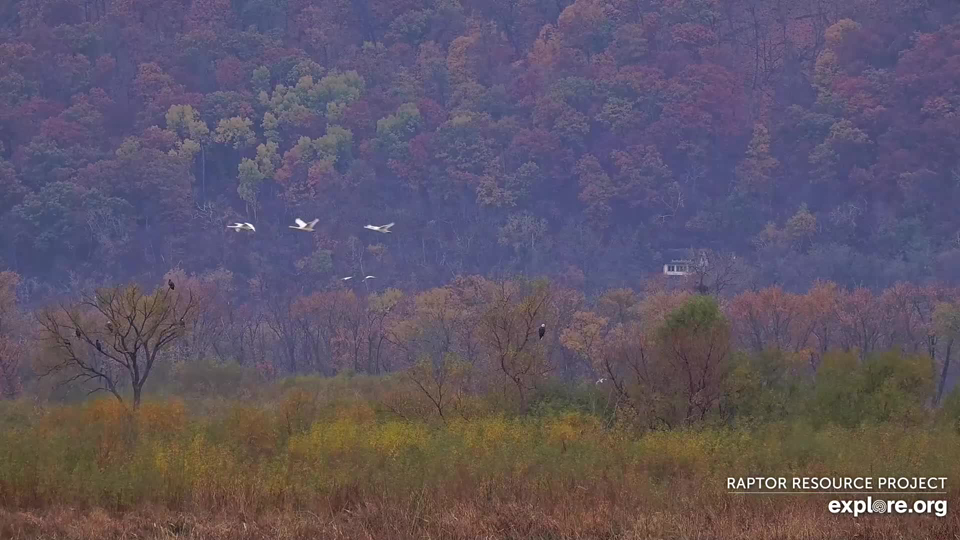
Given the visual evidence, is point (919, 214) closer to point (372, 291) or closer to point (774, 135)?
point (774, 135)

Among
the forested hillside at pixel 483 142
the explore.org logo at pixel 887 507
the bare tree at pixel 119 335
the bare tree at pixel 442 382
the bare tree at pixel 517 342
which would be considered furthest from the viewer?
the forested hillside at pixel 483 142

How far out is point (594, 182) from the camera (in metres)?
100

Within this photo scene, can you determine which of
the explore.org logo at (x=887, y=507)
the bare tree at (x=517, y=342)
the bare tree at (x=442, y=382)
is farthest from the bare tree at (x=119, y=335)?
the explore.org logo at (x=887, y=507)

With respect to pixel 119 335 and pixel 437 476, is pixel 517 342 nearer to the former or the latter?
pixel 119 335

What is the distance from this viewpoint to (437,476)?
29.6 metres

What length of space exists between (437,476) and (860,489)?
7.94 m

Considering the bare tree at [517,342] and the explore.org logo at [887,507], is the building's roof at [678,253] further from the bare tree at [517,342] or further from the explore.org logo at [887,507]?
the explore.org logo at [887,507]

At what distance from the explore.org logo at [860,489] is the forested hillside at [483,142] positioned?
58.2m

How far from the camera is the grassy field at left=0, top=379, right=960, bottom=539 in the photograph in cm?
2620

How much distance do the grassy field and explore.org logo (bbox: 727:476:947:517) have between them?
31 centimetres

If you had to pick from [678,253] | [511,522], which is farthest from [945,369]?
[678,253]

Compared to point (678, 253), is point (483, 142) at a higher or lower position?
higher

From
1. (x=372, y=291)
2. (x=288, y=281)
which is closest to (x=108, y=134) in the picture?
(x=288, y=281)

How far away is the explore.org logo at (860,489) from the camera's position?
1025 inches
